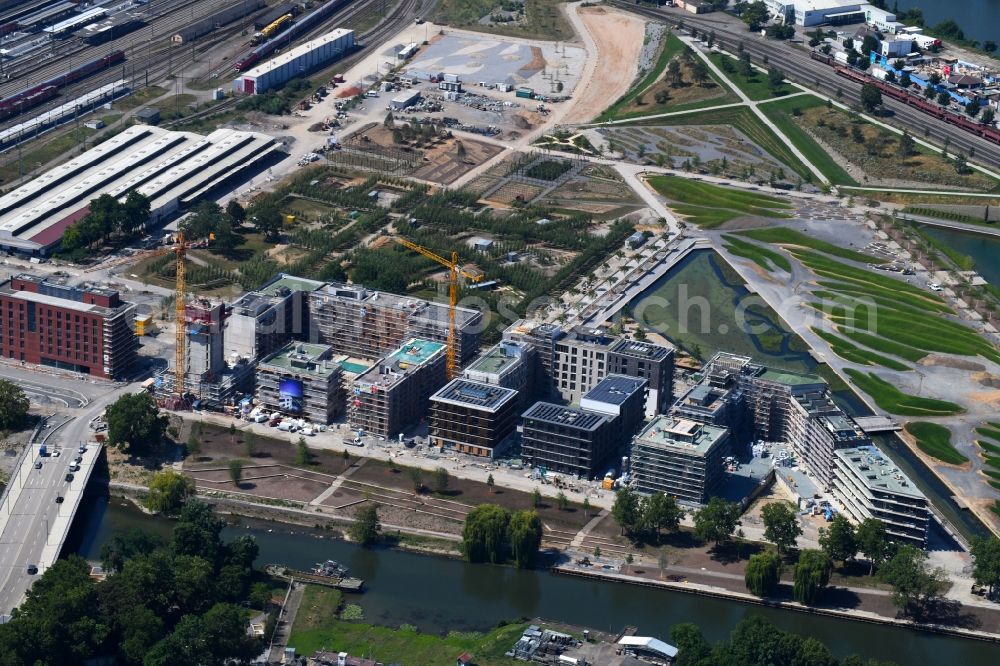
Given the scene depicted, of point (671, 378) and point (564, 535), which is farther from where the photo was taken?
point (671, 378)

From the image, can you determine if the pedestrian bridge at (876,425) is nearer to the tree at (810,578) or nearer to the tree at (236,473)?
the tree at (810,578)

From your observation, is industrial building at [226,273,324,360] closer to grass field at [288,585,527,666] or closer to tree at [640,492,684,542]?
grass field at [288,585,527,666]

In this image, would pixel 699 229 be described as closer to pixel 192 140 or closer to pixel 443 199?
pixel 443 199

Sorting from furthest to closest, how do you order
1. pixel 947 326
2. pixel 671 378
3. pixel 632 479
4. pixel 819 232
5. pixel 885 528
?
pixel 819 232 → pixel 947 326 → pixel 671 378 → pixel 632 479 → pixel 885 528

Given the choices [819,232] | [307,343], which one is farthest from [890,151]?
[307,343]

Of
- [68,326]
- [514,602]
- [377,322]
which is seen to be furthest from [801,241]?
[68,326]

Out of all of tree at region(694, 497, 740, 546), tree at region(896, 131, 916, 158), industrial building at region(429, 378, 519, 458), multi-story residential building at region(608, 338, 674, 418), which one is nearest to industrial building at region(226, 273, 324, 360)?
industrial building at region(429, 378, 519, 458)
